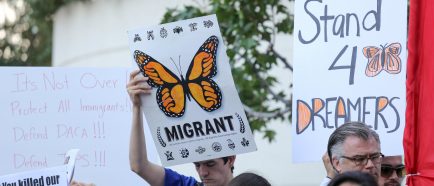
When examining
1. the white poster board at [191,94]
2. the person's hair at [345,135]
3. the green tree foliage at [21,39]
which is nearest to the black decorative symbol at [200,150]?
the white poster board at [191,94]

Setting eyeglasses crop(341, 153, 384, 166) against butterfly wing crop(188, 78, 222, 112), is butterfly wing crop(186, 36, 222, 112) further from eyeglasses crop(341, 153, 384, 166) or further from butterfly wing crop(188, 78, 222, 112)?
eyeglasses crop(341, 153, 384, 166)

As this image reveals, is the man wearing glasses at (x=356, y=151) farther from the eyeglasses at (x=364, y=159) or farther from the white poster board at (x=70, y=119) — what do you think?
the white poster board at (x=70, y=119)

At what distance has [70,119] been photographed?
18.5 ft

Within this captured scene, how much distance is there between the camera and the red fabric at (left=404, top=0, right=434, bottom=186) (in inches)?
161

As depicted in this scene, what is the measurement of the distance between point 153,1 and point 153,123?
8859 mm

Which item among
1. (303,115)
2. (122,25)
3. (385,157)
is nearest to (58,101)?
(303,115)

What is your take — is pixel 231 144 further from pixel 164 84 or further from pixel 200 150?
pixel 164 84

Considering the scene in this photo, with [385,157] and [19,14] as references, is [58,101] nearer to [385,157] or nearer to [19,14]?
[385,157]

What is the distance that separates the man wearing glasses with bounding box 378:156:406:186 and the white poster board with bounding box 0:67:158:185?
141 centimetres

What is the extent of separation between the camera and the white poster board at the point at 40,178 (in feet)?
15.0

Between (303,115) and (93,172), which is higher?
(303,115)

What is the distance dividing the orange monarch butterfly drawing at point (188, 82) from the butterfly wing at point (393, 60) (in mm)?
832

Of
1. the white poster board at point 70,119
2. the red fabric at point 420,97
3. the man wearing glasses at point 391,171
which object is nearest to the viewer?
the red fabric at point 420,97

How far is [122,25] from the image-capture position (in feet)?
46.3
